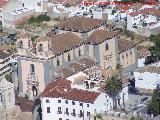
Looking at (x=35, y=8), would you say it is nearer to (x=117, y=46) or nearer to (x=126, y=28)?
(x=126, y=28)

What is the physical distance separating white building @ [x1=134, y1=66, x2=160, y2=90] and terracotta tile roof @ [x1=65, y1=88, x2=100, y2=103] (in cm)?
818

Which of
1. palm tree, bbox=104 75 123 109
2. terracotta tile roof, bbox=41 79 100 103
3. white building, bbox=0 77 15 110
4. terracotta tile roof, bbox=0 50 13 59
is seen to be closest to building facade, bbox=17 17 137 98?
terracotta tile roof, bbox=41 79 100 103

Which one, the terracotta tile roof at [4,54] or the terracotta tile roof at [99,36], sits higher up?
the terracotta tile roof at [99,36]

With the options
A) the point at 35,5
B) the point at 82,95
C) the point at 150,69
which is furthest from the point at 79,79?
the point at 35,5

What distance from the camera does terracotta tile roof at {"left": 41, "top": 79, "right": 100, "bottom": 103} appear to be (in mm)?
56938

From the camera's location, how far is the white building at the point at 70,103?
187ft

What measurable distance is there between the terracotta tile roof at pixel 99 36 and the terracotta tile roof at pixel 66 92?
733 centimetres

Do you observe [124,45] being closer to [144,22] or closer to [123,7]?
[144,22]

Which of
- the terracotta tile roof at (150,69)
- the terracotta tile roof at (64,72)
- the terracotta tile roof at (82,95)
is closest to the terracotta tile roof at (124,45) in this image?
the terracotta tile roof at (150,69)

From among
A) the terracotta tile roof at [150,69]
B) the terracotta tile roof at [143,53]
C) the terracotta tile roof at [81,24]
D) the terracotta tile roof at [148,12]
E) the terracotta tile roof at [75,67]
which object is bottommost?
the terracotta tile roof at [143,53]

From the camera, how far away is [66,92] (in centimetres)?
5825

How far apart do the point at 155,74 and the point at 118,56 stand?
669cm

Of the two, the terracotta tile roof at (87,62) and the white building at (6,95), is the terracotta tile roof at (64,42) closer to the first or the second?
the terracotta tile roof at (87,62)

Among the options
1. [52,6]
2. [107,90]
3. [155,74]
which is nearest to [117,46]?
Result: [155,74]
